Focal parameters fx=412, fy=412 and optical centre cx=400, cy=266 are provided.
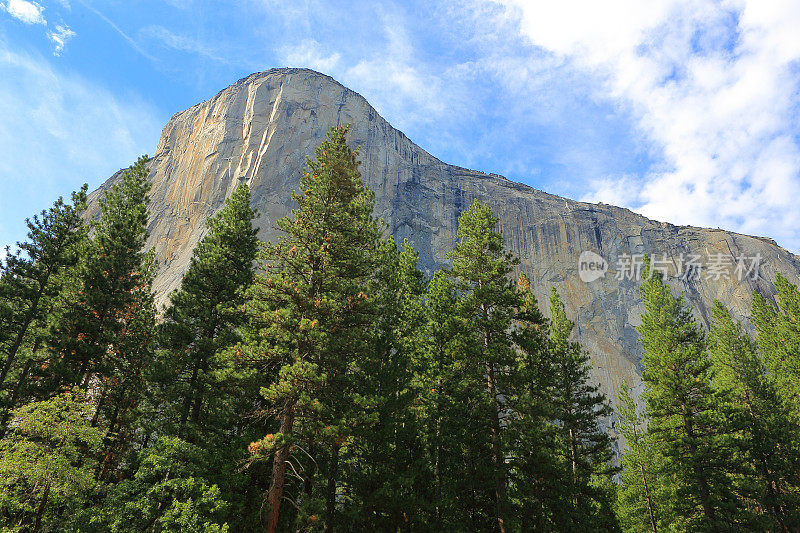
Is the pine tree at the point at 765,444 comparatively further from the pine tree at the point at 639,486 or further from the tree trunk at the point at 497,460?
the tree trunk at the point at 497,460

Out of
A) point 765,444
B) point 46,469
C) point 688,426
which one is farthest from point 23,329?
point 765,444

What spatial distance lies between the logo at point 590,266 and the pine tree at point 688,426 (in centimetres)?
5750

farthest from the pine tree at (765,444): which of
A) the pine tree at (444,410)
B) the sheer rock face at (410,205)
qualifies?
the sheer rock face at (410,205)

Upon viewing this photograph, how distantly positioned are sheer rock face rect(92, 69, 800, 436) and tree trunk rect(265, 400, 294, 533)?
52.7 metres

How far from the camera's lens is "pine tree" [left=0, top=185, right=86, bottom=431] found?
52.5ft

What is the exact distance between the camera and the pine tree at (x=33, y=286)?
52.5 ft

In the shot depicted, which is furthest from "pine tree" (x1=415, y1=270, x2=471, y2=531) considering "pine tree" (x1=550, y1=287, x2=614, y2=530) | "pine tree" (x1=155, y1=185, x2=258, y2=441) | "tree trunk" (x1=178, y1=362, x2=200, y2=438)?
"tree trunk" (x1=178, y1=362, x2=200, y2=438)

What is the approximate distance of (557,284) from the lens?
2995 inches

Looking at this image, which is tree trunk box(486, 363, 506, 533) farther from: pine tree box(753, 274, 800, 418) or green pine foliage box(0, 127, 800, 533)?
pine tree box(753, 274, 800, 418)

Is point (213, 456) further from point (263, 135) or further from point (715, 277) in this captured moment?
point (715, 277)

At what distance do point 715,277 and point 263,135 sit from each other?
88544 millimetres

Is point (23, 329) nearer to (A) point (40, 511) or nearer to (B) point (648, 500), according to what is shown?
(A) point (40, 511)

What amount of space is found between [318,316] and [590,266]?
7564 cm

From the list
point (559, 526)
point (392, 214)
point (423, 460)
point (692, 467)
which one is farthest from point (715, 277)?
point (423, 460)
